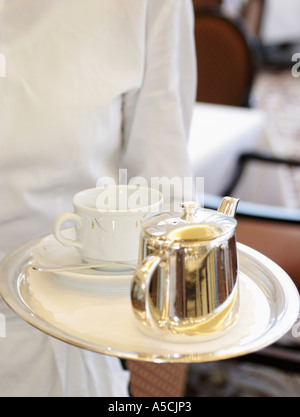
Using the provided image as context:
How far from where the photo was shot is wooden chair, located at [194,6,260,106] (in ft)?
4.10

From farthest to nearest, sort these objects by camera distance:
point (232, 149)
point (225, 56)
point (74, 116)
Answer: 1. point (225, 56)
2. point (232, 149)
3. point (74, 116)

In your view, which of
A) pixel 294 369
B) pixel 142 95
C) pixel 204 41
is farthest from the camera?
pixel 204 41

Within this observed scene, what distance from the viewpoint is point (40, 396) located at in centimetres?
41

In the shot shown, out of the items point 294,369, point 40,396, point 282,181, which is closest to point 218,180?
point 282,181

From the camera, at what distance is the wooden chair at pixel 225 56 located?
4.10 feet

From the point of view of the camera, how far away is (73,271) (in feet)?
0.99

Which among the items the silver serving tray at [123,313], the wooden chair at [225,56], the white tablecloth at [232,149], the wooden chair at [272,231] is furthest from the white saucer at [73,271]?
the wooden chair at [225,56]

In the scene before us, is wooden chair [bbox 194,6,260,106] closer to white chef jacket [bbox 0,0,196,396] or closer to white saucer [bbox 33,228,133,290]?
white chef jacket [bbox 0,0,196,396]

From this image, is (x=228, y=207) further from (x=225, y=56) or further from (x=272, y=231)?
(x=225, y=56)

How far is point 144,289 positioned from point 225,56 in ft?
3.72

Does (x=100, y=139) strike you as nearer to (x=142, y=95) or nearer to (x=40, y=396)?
(x=142, y=95)

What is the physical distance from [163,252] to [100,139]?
0.71 feet

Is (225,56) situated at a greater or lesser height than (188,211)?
greater

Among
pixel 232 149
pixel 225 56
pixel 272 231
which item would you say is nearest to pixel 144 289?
pixel 272 231
